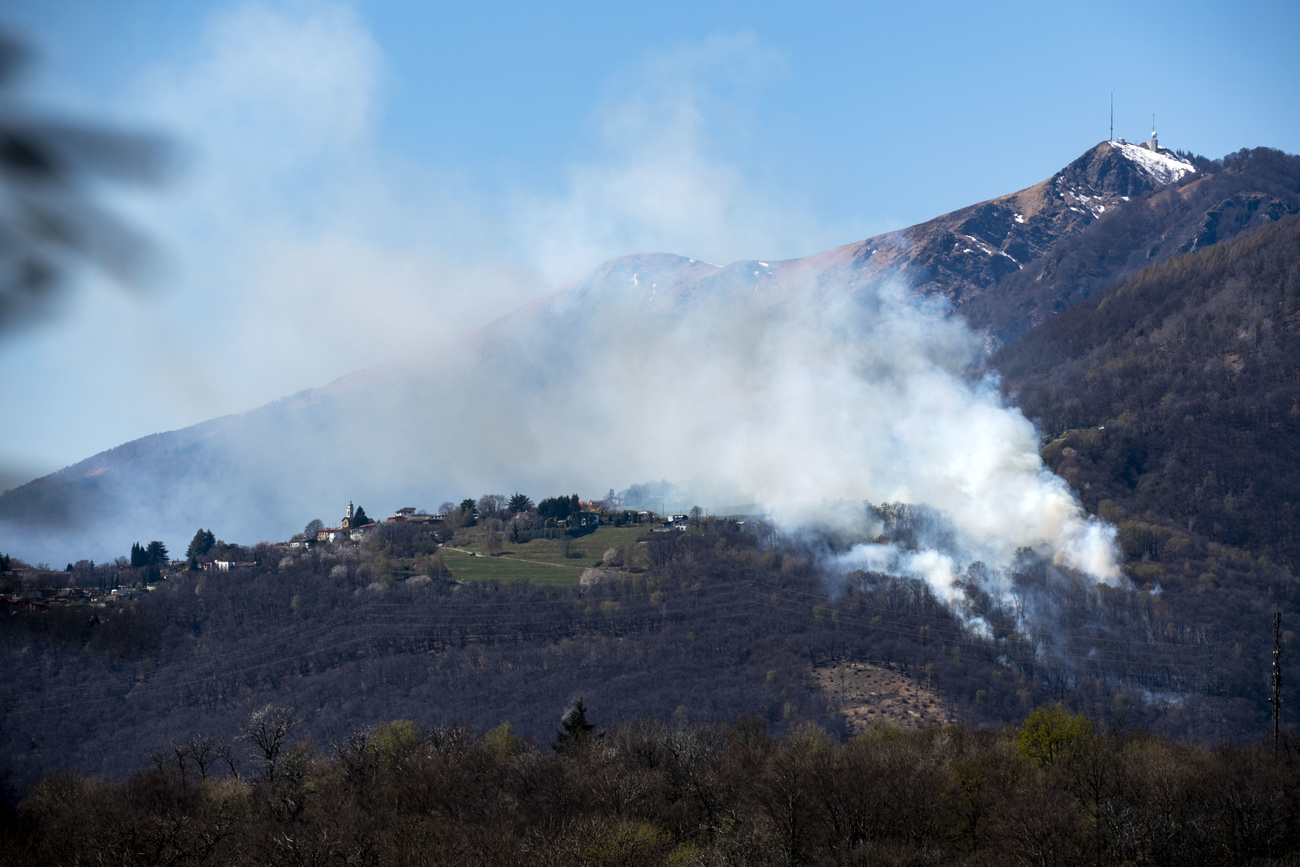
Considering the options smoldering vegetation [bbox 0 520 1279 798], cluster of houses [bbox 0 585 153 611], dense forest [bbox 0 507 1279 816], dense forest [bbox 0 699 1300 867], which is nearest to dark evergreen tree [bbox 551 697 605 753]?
dense forest [bbox 0 699 1300 867]

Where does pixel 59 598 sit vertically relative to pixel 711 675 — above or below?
above

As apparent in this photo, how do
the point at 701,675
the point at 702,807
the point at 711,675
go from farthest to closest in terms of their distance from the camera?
1. the point at 701,675
2. the point at 711,675
3. the point at 702,807

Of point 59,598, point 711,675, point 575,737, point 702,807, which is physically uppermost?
point 59,598

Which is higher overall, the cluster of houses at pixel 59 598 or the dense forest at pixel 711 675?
the cluster of houses at pixel 59 598

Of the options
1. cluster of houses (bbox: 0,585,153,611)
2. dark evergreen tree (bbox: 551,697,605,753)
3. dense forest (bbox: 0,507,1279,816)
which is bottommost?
dense forest (bbox: 0,507,1279,816)

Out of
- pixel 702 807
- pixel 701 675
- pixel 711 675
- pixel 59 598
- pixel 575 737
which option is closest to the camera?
pixel 702 807

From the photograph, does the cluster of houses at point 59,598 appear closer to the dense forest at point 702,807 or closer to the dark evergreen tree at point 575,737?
the dense forest at point 702,807

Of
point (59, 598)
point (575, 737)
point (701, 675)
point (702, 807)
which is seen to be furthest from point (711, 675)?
point (702, 807)

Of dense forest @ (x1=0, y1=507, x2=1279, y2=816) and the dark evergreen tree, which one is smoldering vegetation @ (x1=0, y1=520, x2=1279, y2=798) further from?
the dark evergreen tree

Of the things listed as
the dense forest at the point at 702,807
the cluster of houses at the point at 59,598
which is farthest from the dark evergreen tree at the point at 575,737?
the cluster of houses at the point at 59,598

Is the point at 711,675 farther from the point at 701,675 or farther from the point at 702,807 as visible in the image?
the point at 702,807

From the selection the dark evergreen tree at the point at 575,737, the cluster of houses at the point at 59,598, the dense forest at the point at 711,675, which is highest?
the cluster of houses at the point at 59,598

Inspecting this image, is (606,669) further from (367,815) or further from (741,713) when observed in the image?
(367,815)

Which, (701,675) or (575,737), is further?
(701,675)
